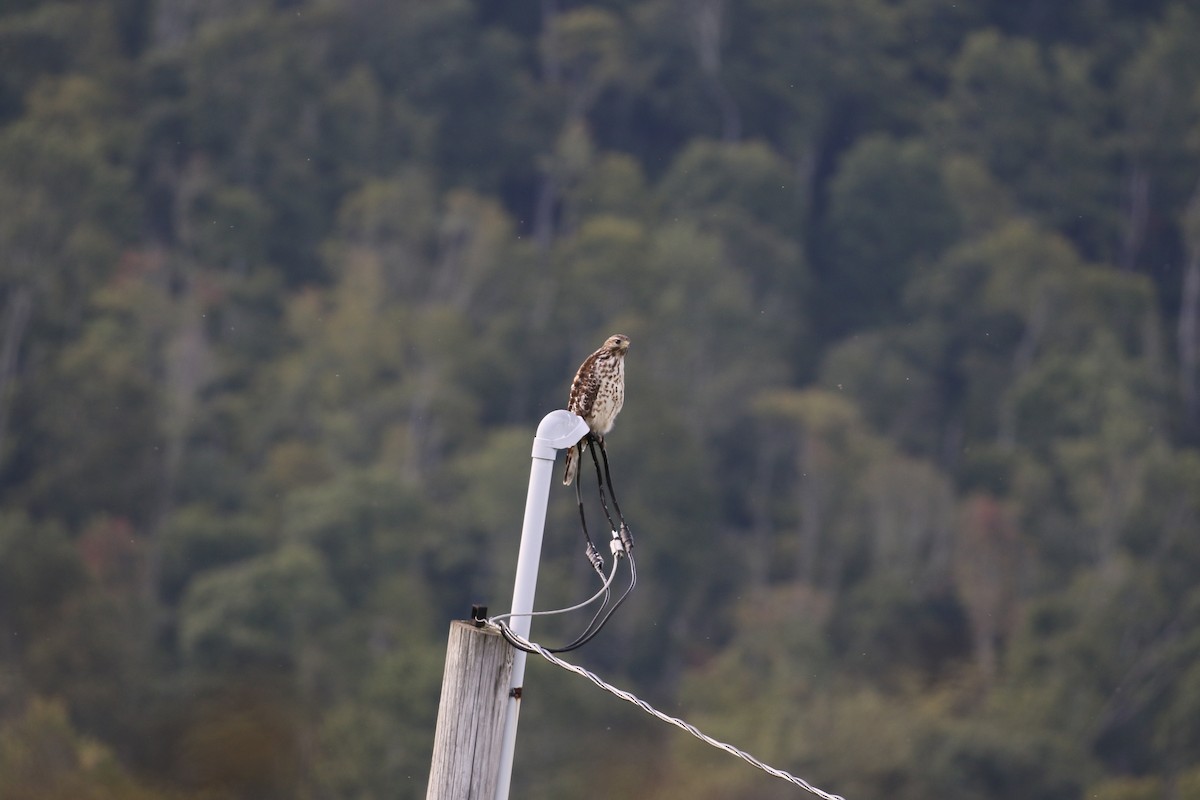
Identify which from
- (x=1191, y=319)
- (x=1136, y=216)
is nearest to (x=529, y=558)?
(x=1191, y=319)

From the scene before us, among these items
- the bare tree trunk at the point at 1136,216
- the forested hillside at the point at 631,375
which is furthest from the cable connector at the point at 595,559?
the bare tree trunk at the point at 1136,216

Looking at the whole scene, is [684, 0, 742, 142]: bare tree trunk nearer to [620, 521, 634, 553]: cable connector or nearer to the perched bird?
the perched bird

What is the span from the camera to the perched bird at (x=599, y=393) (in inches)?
209

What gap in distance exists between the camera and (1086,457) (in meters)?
43.2

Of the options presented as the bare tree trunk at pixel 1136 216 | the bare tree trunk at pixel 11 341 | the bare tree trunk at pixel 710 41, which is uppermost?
the bare tree trunk at pixel 710 41

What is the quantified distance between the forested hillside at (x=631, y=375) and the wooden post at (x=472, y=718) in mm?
24733

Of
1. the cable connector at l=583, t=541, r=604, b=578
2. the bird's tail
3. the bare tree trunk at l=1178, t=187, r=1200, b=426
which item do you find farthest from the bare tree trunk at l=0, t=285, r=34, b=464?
the cable connector at l=583, t=541, r=604, b=578

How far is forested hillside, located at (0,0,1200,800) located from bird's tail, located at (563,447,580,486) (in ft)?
78.3

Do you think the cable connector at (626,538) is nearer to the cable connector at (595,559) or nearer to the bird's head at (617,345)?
the cable connector at (595,559)

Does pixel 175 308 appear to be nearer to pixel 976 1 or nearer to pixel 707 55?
pixel 707 55

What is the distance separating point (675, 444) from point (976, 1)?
1963 centimetres

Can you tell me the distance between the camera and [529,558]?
4348 millimetres

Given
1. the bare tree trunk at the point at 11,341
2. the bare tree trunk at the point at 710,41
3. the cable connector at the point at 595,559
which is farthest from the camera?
the bare tree trunk at the point at 710,41

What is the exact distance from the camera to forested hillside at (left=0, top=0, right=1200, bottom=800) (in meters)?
37.2
